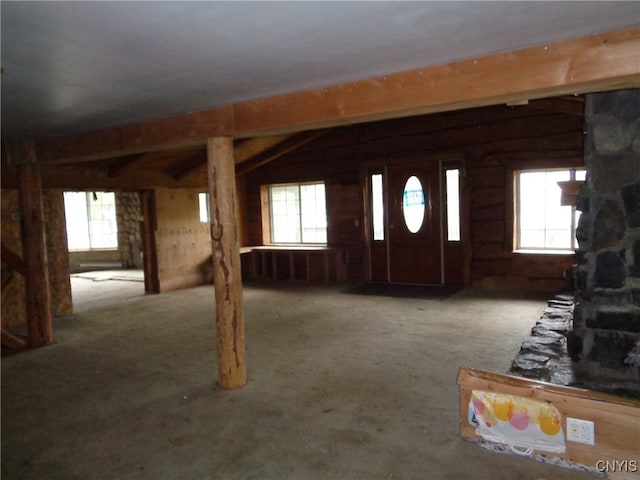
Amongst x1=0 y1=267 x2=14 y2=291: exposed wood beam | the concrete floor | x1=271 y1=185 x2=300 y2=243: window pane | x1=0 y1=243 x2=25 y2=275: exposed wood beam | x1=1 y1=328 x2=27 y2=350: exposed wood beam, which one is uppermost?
x1=271 y1=185 x2=300 y2=243: window pane

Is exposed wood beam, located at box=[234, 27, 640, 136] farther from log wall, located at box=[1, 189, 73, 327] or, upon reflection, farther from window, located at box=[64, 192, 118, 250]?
window, located at box=[64, 192, 118, 250]

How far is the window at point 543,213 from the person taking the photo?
6348 millimetres

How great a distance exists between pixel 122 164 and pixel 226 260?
414 cm

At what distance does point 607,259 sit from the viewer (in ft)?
11.0

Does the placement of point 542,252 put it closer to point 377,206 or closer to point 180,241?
point 377,206

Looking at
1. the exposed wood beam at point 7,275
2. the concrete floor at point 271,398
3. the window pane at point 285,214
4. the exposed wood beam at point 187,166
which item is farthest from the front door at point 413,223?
the exposed wood beam at point 7,275

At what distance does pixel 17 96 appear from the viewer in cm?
296

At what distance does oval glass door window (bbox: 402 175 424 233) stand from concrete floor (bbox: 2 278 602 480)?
5.72ft

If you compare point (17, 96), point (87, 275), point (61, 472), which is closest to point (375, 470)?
point (61, 472)

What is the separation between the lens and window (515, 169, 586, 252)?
20.8ft

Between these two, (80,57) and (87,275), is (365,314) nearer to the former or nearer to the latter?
(80,57)

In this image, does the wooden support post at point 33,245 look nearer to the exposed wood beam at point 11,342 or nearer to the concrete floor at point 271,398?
the exposed wood beam at point 11,342

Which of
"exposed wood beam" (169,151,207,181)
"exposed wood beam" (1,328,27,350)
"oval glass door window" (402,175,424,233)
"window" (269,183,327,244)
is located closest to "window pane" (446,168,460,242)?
"oval glass door window" (402,175,424,233)

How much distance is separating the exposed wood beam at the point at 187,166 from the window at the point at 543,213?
516cm
